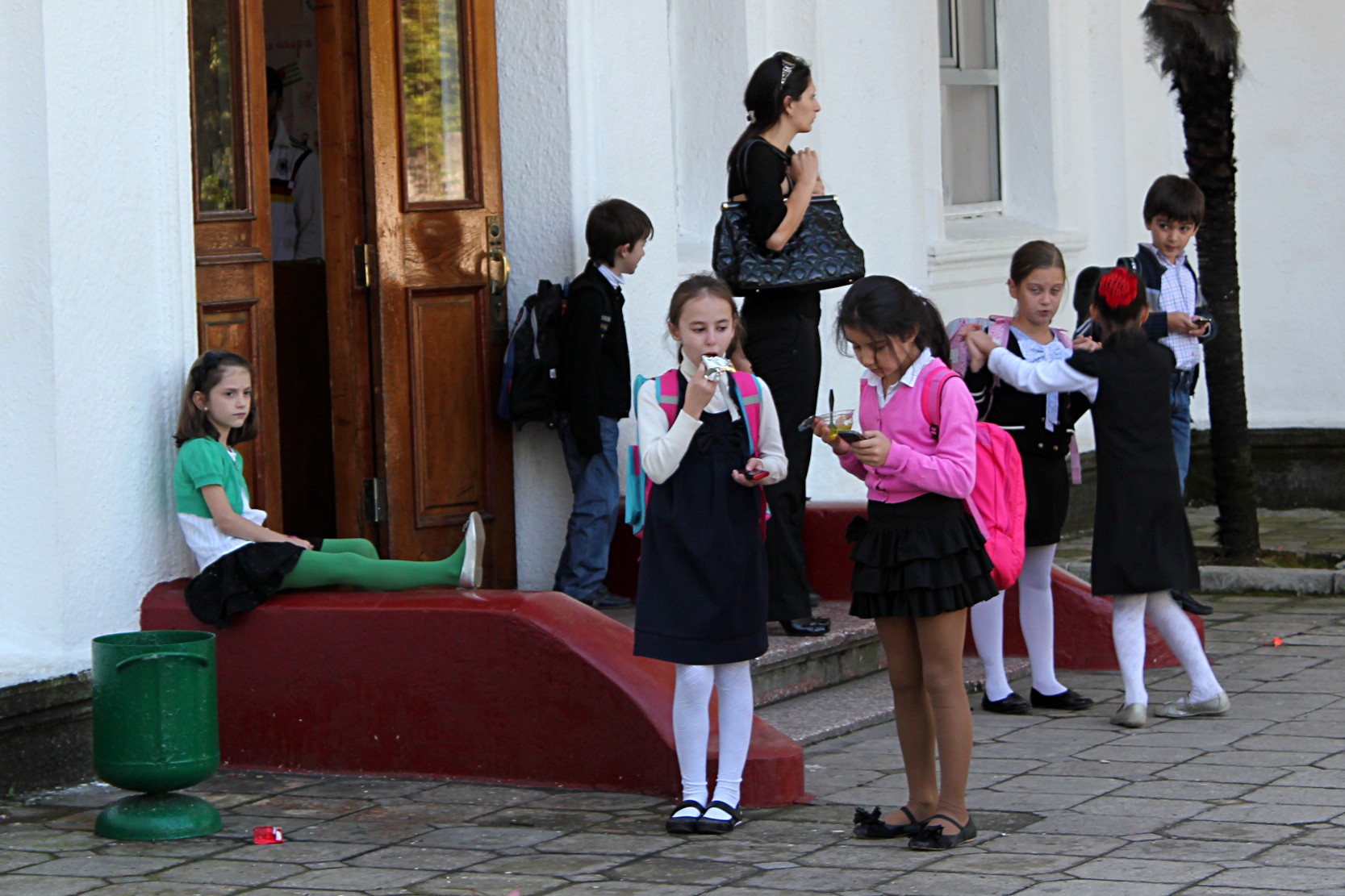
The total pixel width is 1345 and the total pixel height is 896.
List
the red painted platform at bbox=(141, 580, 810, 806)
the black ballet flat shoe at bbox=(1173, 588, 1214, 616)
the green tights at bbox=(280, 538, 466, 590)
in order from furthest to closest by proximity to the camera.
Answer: the black ballet flat shoe at bbox=(1173, 588, 1214, 616)
the green tights at bbox=(280, 538, 466, 590)
the red painted platform at bbox=(141, 580, 810, 806)

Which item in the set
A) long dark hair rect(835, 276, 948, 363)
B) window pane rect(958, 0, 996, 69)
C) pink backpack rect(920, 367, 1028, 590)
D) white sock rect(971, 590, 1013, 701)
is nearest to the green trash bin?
long dark hair rect(835, 276, 948, 363)

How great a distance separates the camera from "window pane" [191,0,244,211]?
6.84m

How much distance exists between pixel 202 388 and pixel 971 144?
263 inches

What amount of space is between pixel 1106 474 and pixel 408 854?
9.31ft

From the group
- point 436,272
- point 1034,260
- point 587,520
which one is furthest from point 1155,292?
point 436,272

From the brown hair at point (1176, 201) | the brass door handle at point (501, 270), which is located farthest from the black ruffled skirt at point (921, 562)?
the brown hair at point (1176, 201)

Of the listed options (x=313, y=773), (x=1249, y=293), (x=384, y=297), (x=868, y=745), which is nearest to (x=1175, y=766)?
(x=868, y=745)

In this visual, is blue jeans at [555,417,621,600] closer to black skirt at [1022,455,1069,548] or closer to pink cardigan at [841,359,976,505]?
black skirt at [1022,455,1069,548]

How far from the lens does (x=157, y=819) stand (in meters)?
5.52

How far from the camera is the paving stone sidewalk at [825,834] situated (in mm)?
4930

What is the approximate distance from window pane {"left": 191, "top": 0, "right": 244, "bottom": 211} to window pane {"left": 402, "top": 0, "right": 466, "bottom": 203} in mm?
866

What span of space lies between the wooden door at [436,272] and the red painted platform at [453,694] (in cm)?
133

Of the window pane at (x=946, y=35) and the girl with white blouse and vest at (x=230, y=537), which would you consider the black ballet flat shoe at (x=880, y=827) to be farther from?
the window pane at (x=946, y=35)

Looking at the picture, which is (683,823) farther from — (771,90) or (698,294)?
(771,90)
